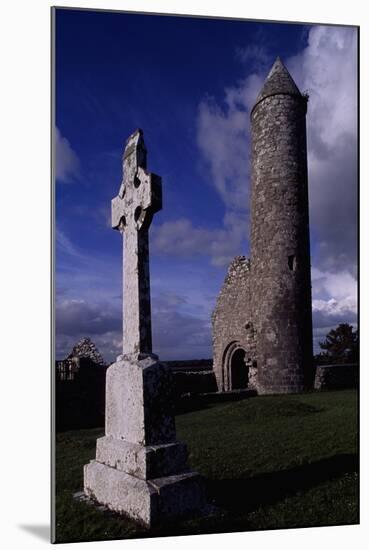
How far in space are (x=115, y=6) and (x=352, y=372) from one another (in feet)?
15.4

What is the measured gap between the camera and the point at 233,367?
16297 mm

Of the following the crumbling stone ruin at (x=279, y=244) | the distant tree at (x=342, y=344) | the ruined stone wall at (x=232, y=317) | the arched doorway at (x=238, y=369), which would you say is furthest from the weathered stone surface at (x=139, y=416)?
the arched doorway at (x=238, y=369)

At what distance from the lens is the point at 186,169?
695 centimetres

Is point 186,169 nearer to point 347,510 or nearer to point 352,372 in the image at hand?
point 352,372

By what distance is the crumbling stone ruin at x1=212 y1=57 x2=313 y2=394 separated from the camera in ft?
42.5

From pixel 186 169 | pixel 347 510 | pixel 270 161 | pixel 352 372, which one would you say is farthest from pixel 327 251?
pixel 270 161

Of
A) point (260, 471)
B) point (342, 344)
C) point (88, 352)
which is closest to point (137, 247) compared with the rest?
point (260, 471)

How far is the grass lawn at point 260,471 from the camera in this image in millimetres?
4832

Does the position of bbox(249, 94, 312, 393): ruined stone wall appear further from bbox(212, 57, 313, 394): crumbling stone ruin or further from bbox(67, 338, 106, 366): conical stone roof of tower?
bbox(67, 338, 106, 366): conical stone roof of tower

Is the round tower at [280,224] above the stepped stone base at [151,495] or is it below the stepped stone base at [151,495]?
above

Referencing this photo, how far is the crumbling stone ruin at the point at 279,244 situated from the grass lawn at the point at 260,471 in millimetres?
3458

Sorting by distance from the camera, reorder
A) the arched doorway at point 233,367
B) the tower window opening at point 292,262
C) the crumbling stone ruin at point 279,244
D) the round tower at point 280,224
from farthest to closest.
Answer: the arched doorway at point 233,367
the tower window opening at point 292,262
the round tower at point 280,224
the crumbling stone ruin at point 279,244

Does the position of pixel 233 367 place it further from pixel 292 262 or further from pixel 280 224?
pixel 280 224

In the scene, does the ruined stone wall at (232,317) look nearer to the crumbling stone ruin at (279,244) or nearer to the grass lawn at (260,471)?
the crumbling stone ruin at (279,244)
